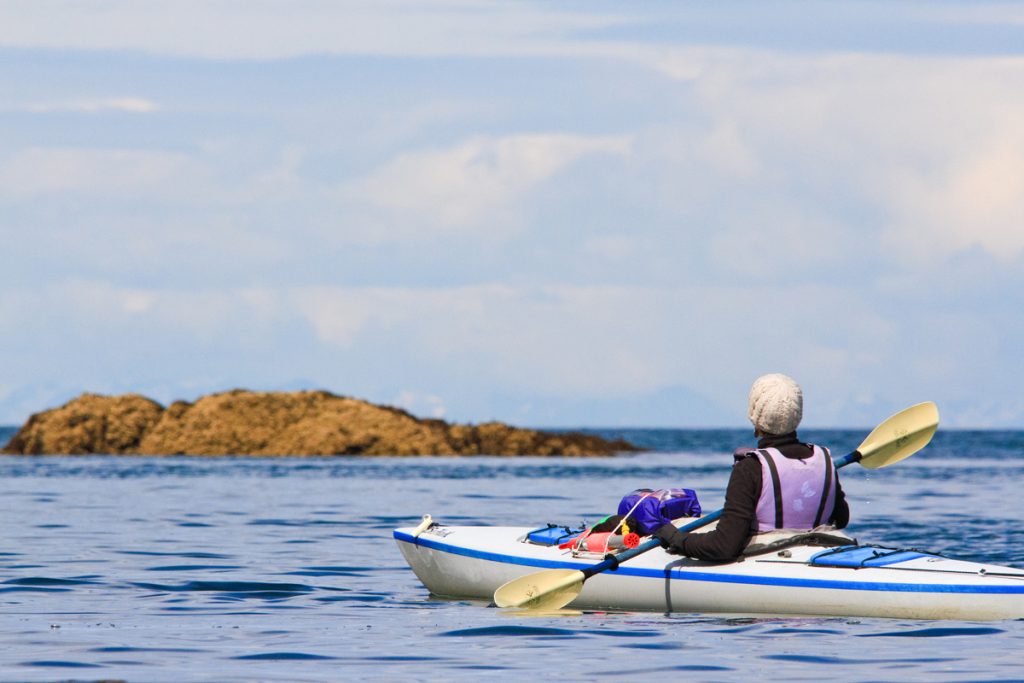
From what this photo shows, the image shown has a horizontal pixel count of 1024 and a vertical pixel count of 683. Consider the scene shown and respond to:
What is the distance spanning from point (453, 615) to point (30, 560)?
6.45 meters

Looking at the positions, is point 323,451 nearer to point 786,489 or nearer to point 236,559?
point 236,559

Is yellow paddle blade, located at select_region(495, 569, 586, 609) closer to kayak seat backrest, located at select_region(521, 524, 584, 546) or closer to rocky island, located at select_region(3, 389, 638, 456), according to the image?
kayak seat backrest, located at select_region(521, 524, 584, 546)

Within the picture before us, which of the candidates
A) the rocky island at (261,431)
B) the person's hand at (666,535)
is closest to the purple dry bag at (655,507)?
the person's hand at (666,535)

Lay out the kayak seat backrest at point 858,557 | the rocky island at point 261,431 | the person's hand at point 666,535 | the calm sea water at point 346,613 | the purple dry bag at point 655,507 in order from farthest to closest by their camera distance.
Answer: the rocky island at point 261,431 → the purple dry bag at point 655,507 → the person's hand at point 666,535 → the kayak seat backrest at point 858,557 → the calm sea water at point 346,613

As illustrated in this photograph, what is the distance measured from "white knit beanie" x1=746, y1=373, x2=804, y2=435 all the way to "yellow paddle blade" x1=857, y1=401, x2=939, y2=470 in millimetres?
2527

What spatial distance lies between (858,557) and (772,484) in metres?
0.87

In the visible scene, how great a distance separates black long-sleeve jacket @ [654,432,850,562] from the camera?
10.2 meters

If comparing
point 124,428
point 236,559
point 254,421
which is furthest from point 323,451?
point 236,559

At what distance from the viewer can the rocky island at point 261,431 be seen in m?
53.8

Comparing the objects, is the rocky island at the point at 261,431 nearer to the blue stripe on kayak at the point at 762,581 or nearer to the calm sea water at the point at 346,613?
the calm sea water at the point at 346,613

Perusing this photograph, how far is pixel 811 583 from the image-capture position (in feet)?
34.2

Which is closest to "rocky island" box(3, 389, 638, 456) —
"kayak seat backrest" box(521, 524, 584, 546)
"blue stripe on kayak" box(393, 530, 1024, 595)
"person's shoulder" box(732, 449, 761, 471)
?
"kayak seat backrest" box(521, 524, 584, 546)

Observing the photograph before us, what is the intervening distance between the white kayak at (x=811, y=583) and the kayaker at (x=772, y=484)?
18cm

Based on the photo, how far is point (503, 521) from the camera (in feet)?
71.8
